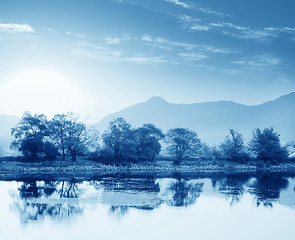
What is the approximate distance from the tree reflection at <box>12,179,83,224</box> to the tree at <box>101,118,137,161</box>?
2838 centimetres

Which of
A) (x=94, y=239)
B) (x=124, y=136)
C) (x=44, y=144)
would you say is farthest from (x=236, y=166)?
(x=94, y=239)

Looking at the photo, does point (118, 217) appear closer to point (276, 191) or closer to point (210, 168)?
point (276, 191)

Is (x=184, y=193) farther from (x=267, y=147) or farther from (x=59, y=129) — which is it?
(x=267, y=147)

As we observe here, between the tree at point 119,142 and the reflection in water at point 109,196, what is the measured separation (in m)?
26.1

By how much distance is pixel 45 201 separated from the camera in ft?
120

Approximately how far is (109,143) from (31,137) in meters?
18.6

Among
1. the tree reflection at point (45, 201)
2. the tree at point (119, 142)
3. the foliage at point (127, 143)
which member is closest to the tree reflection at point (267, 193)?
the tree reflection at point (45, 201)

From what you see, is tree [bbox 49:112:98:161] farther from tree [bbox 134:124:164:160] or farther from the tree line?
tree [bbox 134:124:164:160]

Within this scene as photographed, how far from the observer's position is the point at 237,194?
4481 cm

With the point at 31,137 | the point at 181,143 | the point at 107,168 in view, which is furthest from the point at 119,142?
the point at 31,137

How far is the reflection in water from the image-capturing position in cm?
3238

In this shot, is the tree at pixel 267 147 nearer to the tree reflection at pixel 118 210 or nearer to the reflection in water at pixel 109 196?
the reflection in water at pixel 109 196

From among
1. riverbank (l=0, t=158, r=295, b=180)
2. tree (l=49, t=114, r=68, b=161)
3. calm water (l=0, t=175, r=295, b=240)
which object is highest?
tree (l=49, t=114, r=68, b=161)

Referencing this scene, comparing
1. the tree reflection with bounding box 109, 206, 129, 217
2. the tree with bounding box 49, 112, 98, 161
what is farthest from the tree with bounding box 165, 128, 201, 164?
the tree reflection with bounding box 109, 206, 129, 217
